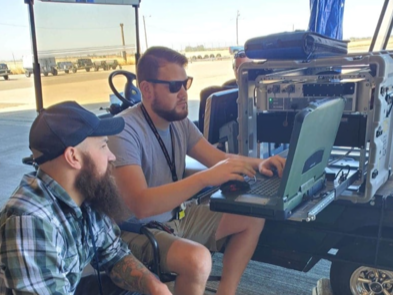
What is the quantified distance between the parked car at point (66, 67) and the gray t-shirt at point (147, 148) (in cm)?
158

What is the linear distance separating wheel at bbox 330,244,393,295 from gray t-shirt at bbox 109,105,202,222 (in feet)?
2.82

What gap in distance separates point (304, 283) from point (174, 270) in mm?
1094

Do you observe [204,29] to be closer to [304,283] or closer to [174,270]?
[304,283]

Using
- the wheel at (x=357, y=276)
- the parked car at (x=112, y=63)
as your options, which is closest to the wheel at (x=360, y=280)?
the wheel at (x=357, y=276)

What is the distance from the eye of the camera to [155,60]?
161 cm

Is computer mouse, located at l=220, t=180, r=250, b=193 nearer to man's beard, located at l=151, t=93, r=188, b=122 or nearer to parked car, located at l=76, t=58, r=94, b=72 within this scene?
man's beard, located at l=151, t=93, r=188, b=122

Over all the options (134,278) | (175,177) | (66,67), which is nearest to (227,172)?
(175,177)

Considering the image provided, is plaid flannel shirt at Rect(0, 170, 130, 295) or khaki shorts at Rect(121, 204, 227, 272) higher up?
plaid flannel shirt at Rect(0, 170, 130, 295)

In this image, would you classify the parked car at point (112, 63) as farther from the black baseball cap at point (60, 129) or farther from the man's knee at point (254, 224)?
the black baseball cap at point (60, 129)

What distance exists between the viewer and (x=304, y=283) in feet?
7.06

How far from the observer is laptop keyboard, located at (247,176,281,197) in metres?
1.29

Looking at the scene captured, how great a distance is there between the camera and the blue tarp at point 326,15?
2904mm

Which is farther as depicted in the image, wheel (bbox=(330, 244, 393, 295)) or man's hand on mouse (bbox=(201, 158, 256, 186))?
wheel (bbox=(330, 244, 393, 295))

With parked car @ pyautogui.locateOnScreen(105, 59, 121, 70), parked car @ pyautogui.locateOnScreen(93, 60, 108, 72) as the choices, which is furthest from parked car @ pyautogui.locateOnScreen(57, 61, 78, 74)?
parked car @ pyautogui.locateOnScreen(105, 59, 121, 70)
